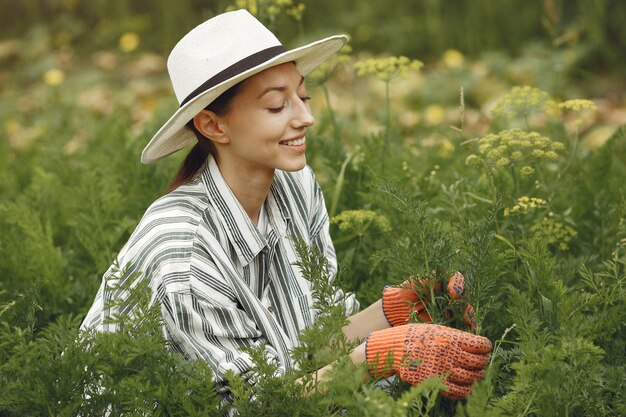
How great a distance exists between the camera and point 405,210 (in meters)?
2.55

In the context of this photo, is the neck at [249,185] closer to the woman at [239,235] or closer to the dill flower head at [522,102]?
the woman at [239,235]

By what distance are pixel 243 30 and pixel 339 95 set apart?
13.7 feet

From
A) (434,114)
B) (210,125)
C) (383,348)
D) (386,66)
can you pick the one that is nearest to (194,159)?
(210,125)

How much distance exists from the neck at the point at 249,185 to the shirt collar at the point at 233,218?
0.03 metres

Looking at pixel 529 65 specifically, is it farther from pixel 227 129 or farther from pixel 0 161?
pixel 227 129

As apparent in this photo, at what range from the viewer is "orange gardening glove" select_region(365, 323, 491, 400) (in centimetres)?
229

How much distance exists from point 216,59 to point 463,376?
1020 millimetres

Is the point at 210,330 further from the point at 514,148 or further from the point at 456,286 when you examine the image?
the point at 514,148

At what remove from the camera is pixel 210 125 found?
265 centimetres

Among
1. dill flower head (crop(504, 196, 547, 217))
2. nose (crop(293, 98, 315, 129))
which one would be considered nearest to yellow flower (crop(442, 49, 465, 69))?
dill flower head (crop(504, 196, 547, 217))

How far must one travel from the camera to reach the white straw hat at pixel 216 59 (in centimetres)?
254

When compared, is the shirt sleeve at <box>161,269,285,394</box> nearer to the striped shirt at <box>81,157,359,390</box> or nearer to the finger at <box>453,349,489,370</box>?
the striped shirt at <box>81,157,359,390</box>

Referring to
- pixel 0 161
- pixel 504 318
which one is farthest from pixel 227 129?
pixel 0 161

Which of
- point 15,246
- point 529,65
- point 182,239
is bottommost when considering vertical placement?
point 529,65
